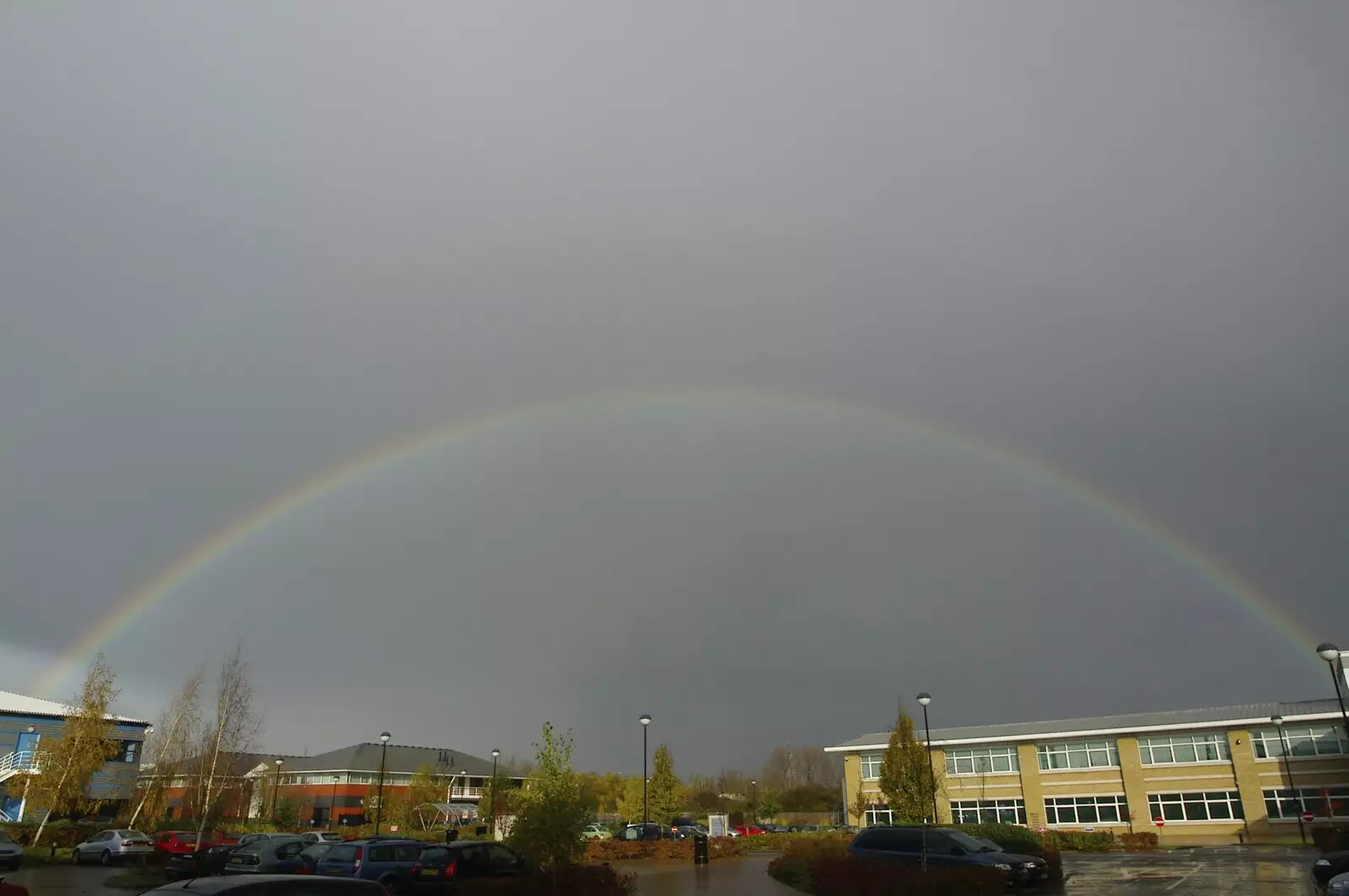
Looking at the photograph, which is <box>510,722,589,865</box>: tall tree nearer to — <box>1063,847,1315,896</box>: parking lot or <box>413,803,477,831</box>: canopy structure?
<box>1063,847,1315,896</box>: parking lot

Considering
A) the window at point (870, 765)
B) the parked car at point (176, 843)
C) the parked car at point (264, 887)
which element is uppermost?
the window at point (870, 765)

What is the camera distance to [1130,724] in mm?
60875

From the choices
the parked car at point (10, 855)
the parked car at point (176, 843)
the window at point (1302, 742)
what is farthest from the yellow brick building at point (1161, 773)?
A: the parked car at point (10, 855)

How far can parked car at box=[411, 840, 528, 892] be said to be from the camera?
20.7 m

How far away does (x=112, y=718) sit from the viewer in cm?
4856

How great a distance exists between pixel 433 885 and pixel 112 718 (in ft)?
128

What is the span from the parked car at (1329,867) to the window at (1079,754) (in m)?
40.3

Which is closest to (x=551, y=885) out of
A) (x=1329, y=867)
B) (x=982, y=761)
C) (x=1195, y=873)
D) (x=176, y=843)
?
(x=1329, y=867)

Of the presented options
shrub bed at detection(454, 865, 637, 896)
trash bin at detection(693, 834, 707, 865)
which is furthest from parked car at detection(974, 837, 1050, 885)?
trash bin at detection(693, 834, 707, 865)

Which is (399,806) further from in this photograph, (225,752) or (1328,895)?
(1328,895)

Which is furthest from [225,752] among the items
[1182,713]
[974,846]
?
[1182,713]

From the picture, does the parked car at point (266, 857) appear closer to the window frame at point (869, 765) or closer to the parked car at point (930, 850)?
the parked car at point (930, 850)

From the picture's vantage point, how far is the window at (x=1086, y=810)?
57781 millimetres

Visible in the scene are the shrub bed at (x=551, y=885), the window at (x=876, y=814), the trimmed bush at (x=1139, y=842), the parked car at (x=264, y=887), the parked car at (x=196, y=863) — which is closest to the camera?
the parked car at (x=264, y=887)
